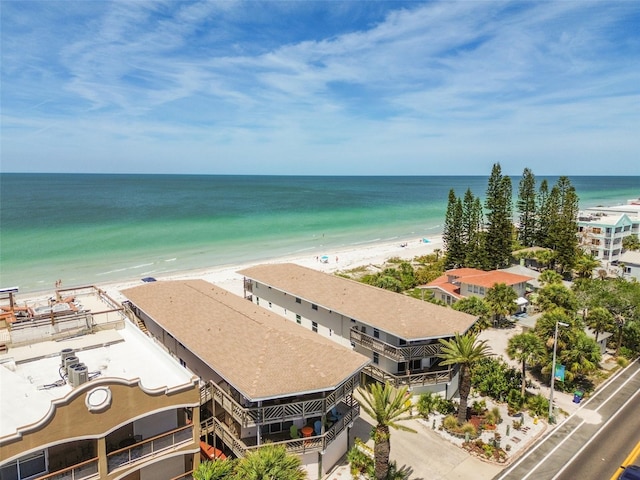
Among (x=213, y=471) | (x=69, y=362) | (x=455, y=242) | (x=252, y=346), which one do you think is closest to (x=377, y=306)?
(x=252, y=346)

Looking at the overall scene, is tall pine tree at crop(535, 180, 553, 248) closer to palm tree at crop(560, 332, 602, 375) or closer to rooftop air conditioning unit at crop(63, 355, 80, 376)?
palm tree at crop(560, 332, 602, 375)

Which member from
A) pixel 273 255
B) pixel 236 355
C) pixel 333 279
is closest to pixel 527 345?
pixel 333 279

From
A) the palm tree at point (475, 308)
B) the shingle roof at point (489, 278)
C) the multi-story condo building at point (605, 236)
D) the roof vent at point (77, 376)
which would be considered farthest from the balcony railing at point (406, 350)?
the multi-story condo building at point (605, 236)

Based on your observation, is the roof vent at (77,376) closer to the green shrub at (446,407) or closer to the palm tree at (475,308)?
the green shrub at (446,407)

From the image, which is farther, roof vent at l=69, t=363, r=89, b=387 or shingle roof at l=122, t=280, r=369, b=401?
shingle roof at l=122, t=280, r=369, b=401

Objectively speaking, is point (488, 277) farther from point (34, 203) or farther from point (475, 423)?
point (34, 203)

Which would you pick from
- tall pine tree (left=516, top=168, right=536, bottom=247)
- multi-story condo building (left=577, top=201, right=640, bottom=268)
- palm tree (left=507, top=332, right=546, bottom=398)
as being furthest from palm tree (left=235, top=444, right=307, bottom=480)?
tall pine tree (left=516, top=168, right=536, bottom=247)
